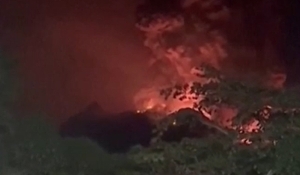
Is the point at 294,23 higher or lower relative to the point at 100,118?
higher

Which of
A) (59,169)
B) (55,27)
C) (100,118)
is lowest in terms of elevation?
(59,169)

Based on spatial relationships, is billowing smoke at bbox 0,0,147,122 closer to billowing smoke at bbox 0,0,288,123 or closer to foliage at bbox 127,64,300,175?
billowing smoke at bbox 0,0,288,123

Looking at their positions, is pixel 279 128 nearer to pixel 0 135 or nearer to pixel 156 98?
pixel 156 98

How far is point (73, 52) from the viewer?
1.85m

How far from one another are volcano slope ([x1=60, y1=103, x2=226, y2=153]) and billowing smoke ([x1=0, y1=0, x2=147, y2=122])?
0.02m

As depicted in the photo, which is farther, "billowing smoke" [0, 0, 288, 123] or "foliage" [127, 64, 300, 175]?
"billowing smoke" [0, 0, 288, 123]

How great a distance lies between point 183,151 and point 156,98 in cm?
14

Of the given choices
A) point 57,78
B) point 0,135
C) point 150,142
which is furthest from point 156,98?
point 0,135

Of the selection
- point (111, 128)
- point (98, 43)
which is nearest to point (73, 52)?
point (98, 43)

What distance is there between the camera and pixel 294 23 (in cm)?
186

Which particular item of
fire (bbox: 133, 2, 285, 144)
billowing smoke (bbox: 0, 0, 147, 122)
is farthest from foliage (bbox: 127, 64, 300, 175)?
billowing smoke (bbox: 0, 0, 147, 122)

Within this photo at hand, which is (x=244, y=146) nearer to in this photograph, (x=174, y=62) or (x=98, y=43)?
(x=174, y=62)

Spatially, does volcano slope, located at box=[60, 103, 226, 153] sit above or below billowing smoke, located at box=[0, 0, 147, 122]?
below

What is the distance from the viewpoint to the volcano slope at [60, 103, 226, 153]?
1.83 m
